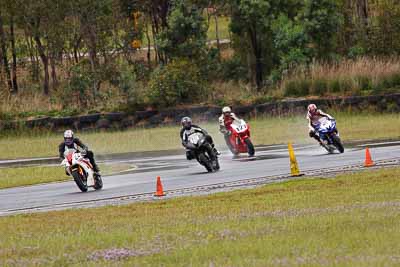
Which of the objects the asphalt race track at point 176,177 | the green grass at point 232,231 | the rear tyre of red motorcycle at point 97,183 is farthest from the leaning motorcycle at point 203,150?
the green grass at point 232,231

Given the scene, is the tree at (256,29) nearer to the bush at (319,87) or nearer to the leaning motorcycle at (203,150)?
the bush at (319,87)

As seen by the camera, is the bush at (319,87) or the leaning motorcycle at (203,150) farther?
the bush at (319,87)

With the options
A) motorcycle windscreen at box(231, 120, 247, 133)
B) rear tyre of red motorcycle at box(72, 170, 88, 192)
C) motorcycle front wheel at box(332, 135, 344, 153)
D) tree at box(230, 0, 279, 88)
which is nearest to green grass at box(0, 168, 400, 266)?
rear tyre of red motorcycle at box(72, 170, 88, 192)

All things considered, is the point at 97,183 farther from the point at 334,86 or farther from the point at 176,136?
the point at 334,86

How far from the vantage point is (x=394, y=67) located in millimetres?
47000

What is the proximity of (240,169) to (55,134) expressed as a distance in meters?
26.0

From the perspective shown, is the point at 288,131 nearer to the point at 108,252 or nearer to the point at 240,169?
the point at 240,169

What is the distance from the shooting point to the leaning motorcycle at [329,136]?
1095 inches

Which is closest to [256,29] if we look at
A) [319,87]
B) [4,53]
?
[319,87]

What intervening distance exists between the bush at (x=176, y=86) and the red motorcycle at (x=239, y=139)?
63.0 feet

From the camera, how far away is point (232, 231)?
41.9 ft

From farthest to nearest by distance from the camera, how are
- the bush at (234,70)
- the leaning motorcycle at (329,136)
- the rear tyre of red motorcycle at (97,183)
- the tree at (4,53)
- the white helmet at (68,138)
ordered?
the tree at (4,53) → the bush at (234,70) → the leaning motorcycle at (329,136) → the white helmet at (68,138) → the rear tyre of red motorcycle at (97,183)

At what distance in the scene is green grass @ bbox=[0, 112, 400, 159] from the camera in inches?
1506

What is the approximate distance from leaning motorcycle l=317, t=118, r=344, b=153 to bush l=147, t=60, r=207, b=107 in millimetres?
22828
